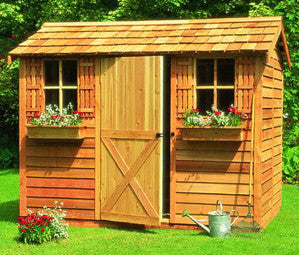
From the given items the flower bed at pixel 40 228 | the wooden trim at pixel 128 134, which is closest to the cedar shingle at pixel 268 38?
the wooden trim at pixel 128 134

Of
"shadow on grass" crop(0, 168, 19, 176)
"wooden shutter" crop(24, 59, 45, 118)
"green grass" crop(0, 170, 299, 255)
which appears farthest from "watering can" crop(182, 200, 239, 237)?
"shadow on grass" crop(0, 168, 19, 176)

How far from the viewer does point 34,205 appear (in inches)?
423

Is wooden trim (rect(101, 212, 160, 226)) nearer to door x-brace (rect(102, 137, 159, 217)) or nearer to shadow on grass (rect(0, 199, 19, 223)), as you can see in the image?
door x-brace (rect(102, 137, 159, 217))

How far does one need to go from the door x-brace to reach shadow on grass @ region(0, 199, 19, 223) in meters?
2.16

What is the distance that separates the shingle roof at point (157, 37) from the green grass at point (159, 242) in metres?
2.94

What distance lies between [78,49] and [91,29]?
985 millimetres

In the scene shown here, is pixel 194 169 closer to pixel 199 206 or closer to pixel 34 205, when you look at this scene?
pixel 199 206

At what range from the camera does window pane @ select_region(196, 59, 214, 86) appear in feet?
32.7

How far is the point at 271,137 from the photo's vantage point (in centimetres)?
1099

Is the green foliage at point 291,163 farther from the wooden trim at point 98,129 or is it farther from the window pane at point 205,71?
the wooden trim at point 98,129

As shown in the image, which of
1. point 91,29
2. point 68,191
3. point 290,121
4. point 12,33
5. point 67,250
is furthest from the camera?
point 12,33

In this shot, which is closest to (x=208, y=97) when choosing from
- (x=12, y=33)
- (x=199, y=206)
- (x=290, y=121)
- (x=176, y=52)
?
(x=176, y=52)

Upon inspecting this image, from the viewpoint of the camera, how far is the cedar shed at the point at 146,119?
9.77m

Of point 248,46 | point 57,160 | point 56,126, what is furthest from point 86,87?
point 248,46
